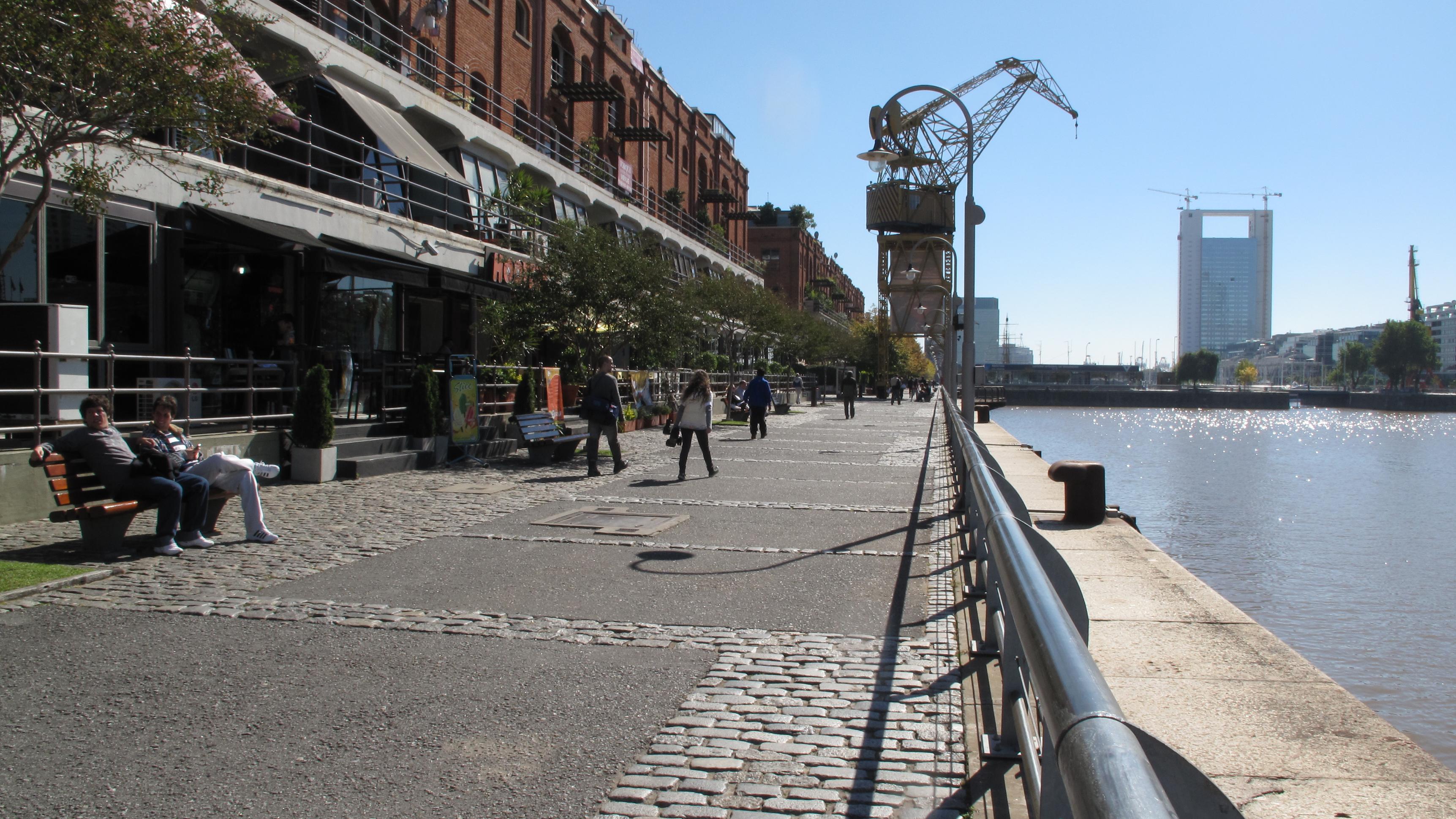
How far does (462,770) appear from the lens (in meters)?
3.93

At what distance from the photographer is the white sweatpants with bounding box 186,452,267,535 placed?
8.98 metres

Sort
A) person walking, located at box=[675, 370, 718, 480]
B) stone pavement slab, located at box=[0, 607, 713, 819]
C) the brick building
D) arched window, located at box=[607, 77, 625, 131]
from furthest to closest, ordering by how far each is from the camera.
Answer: the brick building
arched window, located at box=[607, 77, 625, 131]
person walking, located at box=[675, 370, 718, 480]
stone pavement slab, located at box=[0, 607, 713, 819]

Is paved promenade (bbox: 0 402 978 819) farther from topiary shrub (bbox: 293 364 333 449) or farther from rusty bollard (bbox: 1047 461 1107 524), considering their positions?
topiary shrub (bbox: 293 364 333 449)

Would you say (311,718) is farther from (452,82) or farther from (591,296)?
(452,82)

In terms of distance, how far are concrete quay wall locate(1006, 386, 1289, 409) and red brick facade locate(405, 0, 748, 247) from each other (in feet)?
282

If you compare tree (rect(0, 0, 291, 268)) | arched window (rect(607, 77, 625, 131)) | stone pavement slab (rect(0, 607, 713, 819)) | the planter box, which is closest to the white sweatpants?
tree (rect(0, 0, 291, 268))

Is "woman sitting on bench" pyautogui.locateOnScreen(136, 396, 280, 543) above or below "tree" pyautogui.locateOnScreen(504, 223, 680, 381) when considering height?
below

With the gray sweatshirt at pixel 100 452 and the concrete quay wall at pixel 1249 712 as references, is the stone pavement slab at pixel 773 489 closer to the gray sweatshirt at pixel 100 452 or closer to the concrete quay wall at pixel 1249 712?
the concrete quay wall at pixel 1249 712

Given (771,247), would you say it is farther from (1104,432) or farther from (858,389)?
(1104,432)

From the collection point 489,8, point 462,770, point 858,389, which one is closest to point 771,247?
point 858,389

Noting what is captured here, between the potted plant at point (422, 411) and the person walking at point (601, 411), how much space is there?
2.58 metres

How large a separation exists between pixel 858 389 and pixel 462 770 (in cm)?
7477

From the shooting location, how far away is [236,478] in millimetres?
9016

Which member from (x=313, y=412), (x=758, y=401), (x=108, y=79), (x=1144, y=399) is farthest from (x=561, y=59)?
(x=1144, y=399)
